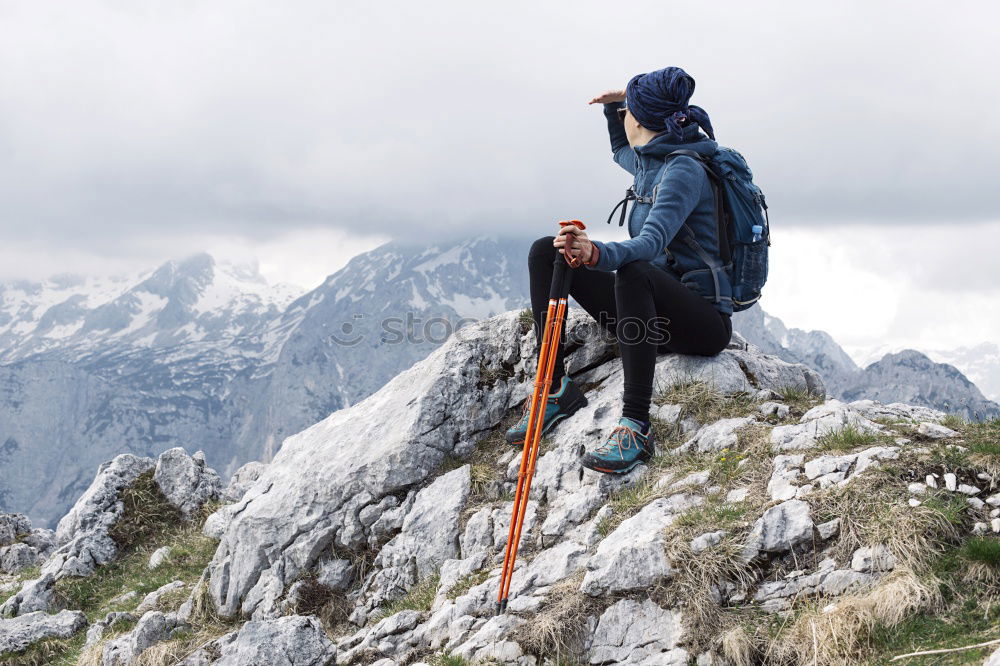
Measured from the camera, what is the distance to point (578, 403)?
384 inches

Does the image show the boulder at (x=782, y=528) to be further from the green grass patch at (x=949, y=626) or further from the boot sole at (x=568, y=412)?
the boot sole at (x=568, y=412)

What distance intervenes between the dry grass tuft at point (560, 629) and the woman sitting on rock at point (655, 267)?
2.00 metres

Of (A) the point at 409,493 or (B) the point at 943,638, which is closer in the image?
(B) the point at 943,638

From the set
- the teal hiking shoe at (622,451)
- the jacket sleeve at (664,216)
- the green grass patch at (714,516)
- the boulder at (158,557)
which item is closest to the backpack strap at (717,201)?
the jacket sleeve at (664,216)

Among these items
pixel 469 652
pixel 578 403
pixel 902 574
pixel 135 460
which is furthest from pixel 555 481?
pixel 135 460

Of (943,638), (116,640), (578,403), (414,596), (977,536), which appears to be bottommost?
(116,640)

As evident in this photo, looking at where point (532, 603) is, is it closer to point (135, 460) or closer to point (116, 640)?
point (116, 640)

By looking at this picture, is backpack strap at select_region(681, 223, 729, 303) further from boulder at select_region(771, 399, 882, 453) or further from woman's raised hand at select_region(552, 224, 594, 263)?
woman's raised hand at select_region(552, 224, 594, 263)

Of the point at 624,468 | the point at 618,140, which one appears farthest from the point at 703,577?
the point at 618,140

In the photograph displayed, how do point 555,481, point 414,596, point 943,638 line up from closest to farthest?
point 943,638 → point 414,596 → point 555,481

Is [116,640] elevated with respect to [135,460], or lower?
lower

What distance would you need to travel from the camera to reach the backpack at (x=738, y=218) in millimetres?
8383

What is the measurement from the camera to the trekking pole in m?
7.08

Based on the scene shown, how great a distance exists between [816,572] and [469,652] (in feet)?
9.99
